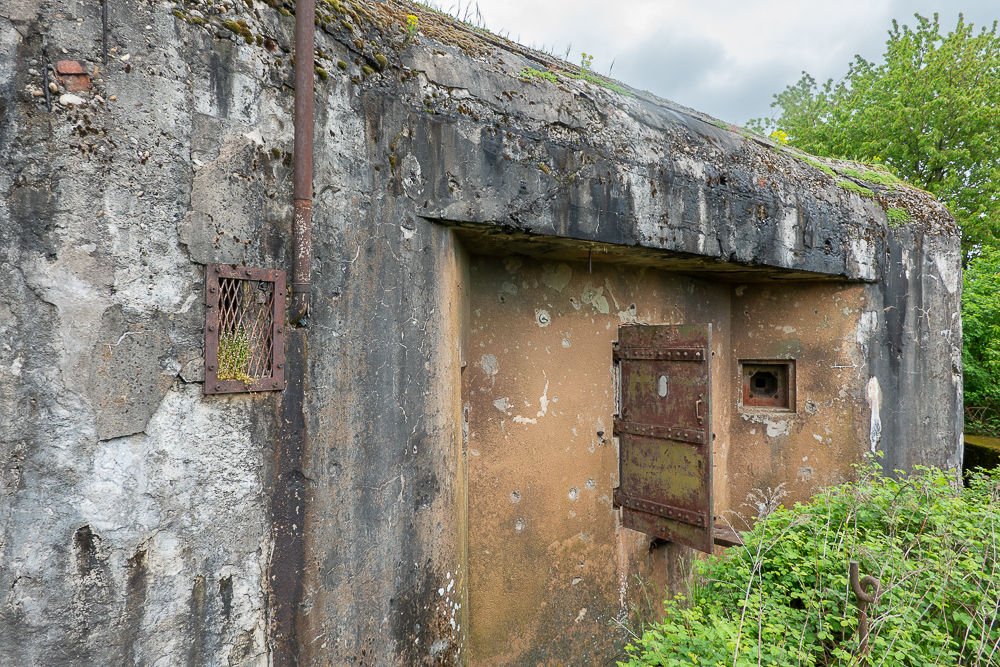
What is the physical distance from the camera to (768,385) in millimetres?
4754

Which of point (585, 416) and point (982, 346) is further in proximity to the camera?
point (982, 346)

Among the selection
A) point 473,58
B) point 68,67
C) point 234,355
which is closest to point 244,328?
point 234,355

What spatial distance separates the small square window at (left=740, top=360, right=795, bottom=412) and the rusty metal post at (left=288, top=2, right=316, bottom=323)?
4149 millimetres

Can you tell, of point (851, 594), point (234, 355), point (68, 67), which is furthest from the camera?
point (851, 594)

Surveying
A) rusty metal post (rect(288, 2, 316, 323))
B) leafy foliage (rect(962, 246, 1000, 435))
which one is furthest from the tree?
rusty metal post (rect(288, 2, 316, 323))

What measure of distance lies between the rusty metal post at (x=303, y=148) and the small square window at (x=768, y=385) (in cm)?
415

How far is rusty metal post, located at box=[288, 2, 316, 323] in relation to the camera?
6.41ft

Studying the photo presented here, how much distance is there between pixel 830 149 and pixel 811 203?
9.68 metres

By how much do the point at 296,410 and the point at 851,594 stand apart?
2780 millimetres

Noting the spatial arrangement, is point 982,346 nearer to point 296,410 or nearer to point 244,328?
point 296,410

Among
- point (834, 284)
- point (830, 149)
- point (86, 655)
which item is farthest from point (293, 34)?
point (830, 149)

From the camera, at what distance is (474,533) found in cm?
306

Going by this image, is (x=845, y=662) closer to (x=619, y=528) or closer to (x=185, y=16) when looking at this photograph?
(x=619, y=528)

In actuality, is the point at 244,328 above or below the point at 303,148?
below
